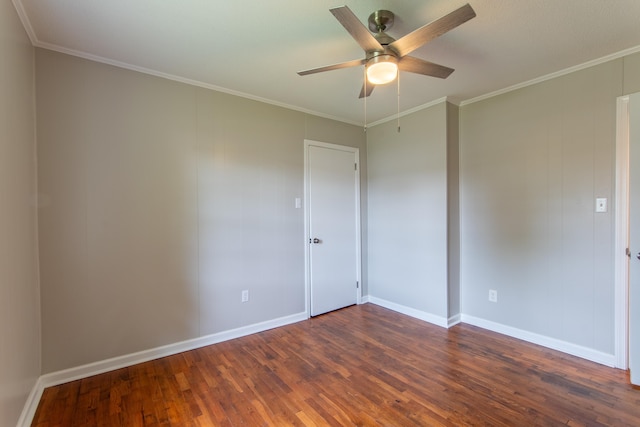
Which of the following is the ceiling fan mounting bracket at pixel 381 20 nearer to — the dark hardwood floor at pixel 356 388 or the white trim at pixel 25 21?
the white trim at pixel 25 21

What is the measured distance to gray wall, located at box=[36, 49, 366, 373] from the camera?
212 cm

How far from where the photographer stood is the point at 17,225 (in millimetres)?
1658

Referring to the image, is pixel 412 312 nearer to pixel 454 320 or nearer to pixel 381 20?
pixel 454 320

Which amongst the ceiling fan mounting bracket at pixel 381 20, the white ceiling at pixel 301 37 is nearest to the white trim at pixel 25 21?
the white ceiling at pixel 301 37

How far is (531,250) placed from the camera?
272 centimetres

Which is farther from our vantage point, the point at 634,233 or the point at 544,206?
the point at 544,206

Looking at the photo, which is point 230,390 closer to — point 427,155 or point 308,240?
point 308,240

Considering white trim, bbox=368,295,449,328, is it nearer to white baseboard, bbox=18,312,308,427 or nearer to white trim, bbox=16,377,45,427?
white baseboard, bbox=18,312,308,427

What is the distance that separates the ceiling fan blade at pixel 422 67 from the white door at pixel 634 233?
1479mm

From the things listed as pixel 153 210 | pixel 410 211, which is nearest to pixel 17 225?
pixel 153 210

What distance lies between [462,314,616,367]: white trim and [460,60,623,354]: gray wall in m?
0.04

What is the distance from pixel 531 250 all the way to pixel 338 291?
2.09 metres

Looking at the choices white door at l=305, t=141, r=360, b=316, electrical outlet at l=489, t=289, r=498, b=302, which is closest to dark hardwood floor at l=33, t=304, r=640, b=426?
electrical outlet at l=489, t=289, r=498, b=302

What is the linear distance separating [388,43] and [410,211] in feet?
7.00
